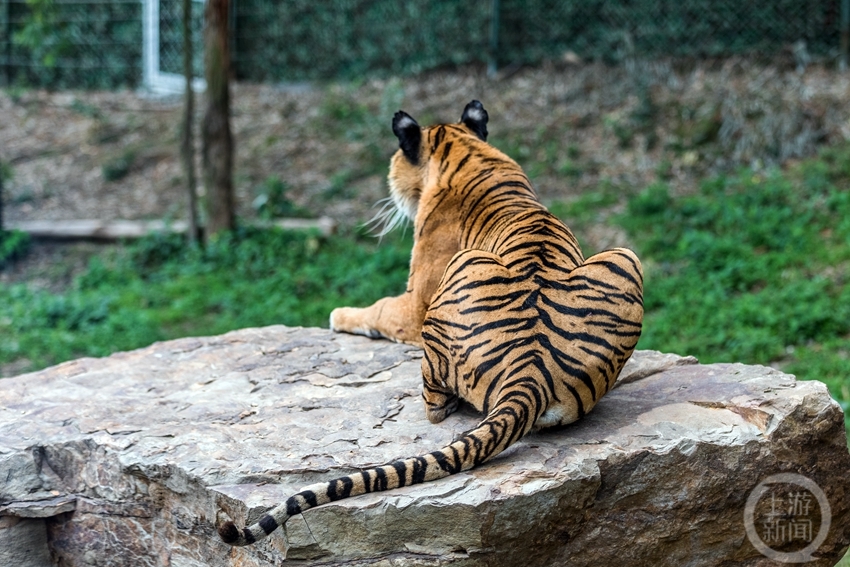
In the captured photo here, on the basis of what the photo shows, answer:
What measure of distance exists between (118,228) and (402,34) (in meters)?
5.95

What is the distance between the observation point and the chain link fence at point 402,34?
12.6 meters

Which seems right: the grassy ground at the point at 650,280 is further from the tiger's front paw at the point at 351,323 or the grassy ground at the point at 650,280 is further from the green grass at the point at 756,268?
the tiger's front paw at the point at 351,323

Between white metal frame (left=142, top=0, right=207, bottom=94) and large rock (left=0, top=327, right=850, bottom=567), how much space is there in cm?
1205

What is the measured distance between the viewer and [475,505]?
3254 millimetres

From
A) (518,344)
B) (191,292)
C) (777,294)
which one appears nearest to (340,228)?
(191,292)

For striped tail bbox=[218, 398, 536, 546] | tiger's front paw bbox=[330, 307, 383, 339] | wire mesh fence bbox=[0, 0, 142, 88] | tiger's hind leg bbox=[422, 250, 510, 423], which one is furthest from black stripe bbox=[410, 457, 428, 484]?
wire mesh fence bbox=[0, 0, 142, 88]

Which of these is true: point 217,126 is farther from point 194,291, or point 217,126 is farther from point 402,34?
point 402,34

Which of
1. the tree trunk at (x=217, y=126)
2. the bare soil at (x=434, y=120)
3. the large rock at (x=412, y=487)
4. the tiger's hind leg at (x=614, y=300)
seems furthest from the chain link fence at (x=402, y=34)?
the tiger's hind leg at (x=614, y=300)

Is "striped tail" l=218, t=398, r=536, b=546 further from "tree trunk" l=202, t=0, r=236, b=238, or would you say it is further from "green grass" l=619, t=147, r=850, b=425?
"tree trunk" l=202, t=0, r=236, b=238

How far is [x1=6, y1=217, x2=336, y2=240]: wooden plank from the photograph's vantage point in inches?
420

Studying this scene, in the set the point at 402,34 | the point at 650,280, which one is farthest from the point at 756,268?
the point at 402,34

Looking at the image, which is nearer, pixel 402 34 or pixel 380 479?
pixel 380 479

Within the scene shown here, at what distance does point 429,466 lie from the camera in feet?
11.1

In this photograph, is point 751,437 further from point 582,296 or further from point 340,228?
point 340,228
